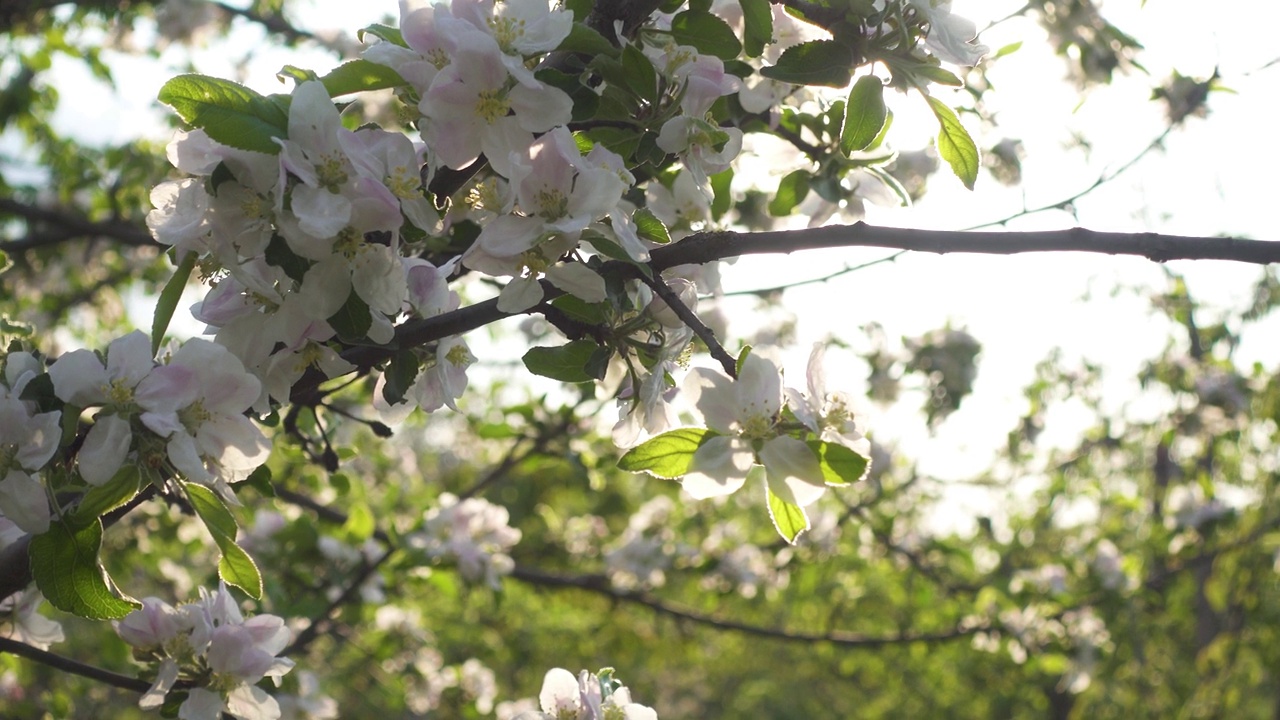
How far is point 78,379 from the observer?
952mm

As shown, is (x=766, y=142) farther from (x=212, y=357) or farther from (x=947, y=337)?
(x=947, y=337)

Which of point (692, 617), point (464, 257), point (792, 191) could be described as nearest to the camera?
point (464, 257)

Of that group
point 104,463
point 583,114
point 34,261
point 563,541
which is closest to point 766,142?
point 583,114

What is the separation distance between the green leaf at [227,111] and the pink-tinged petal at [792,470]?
0.53 metres

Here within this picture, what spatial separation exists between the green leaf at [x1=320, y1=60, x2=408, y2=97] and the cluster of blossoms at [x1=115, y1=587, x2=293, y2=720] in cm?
71

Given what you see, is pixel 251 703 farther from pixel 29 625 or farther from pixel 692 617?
pixel 692 617

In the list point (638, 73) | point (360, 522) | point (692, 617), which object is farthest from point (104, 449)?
point (692, 617)

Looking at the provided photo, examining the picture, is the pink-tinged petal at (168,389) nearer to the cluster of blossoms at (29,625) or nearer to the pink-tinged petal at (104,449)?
the pink-tinged petal at (104,449)

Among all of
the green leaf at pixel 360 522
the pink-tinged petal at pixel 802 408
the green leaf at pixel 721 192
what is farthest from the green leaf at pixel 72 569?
the green leaf at pixel 360 522

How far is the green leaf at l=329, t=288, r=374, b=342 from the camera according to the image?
98cm

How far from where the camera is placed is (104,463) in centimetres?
92

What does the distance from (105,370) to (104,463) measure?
0.34ft

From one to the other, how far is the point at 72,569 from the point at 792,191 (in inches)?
41.6

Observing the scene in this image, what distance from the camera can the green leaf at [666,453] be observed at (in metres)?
1.02
